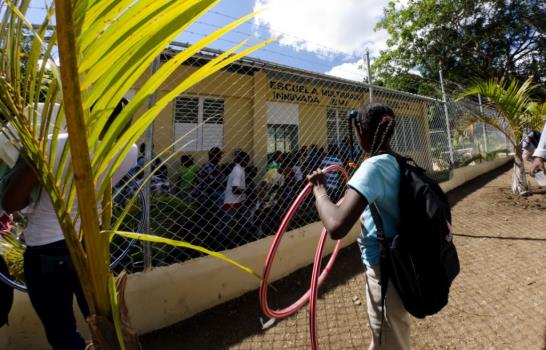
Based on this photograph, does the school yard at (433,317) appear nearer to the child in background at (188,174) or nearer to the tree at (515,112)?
the child in background at (188,174)

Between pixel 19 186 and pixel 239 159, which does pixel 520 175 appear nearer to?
pixel 239 159

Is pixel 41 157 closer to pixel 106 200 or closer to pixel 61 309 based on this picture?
pixel 106 200

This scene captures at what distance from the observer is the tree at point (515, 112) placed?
6555 mm

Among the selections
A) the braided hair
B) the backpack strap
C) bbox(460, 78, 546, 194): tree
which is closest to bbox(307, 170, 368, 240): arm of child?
the backpack strap

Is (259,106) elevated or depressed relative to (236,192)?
elevated

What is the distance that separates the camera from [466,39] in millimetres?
19000

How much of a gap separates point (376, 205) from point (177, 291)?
214 centimetres

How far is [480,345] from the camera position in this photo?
2.56m

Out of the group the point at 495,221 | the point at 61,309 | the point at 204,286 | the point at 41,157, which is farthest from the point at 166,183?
the point at 495,221

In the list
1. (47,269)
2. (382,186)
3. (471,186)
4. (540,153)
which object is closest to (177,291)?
(47,269)

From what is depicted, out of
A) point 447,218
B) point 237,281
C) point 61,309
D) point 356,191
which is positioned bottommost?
point 237,281

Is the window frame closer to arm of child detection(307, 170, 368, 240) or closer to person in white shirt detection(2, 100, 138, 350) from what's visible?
person in white shirt detection(2, 100, 138, 350)

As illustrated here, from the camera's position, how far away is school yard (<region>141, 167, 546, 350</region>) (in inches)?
105

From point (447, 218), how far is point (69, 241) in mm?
1686
